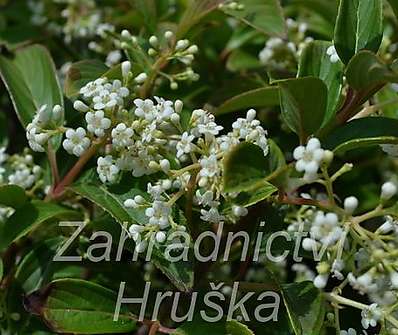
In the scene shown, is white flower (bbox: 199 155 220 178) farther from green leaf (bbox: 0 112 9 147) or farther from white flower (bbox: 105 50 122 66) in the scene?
green leaf (bbox: 0 112 9 147)

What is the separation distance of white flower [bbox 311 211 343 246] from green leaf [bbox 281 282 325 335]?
8.5 inches

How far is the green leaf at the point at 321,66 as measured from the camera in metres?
1.84

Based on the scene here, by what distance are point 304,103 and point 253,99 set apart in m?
0.38

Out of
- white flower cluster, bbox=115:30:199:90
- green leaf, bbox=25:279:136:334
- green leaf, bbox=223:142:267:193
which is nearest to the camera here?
green leaf, bbox=223:142:267:193

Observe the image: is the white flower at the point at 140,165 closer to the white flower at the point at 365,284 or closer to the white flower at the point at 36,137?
the white flower at the point at 36,137

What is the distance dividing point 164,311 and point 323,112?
684 mm

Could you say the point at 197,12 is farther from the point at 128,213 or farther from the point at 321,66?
the point at 128,213

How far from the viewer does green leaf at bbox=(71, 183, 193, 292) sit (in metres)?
1.67

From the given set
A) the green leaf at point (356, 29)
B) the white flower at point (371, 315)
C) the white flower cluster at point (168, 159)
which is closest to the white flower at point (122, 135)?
Answer: the white flower cluster at point (168, 159)

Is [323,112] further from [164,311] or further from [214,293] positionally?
[164,311]

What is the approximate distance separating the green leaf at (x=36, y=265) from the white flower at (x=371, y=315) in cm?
93

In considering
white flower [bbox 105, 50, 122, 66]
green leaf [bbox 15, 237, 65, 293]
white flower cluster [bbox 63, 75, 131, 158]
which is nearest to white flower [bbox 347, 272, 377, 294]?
white flower cluster [bbox 63, 75, 131, 158]

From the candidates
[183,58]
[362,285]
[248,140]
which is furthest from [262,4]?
[362,285]

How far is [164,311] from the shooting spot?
190 cm
